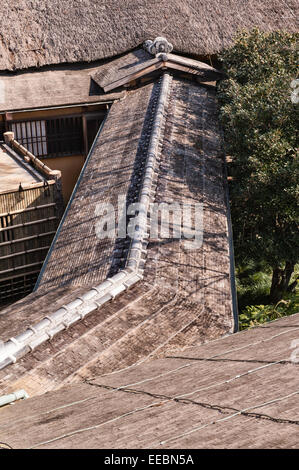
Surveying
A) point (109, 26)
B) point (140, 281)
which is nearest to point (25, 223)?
point (140, 281)

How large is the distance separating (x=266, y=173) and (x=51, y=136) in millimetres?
8986

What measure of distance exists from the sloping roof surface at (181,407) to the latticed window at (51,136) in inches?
501

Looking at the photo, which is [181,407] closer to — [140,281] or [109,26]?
[140,281]

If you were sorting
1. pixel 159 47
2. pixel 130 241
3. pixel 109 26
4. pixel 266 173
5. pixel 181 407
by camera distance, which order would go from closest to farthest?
pixel 181 407 < pixel 130 241 < pixel 266 173 < pixel 159 47 < pixel 109 26

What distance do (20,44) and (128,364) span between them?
14722mm

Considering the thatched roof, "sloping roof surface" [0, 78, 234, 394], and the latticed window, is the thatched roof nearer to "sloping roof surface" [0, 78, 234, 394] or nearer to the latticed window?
the latticed window

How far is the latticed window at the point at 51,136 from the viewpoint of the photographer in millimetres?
18031

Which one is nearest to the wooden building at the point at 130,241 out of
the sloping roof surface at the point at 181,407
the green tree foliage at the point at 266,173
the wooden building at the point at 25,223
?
the sloping roof surface at the point at 181,407

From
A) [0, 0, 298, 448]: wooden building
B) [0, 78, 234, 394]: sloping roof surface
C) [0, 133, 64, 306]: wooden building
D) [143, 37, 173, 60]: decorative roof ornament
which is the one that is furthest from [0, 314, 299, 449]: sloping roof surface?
[143, 37, 173, 60]: decorative roof ornament

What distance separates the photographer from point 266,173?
38.5 ft

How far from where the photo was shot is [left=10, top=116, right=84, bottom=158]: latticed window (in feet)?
59.2

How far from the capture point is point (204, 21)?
21.0m

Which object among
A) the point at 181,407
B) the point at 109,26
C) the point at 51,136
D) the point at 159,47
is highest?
the point at 109,26

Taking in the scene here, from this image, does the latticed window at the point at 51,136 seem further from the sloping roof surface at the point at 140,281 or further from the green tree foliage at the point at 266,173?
the green tree foliage at the point at 266,173
